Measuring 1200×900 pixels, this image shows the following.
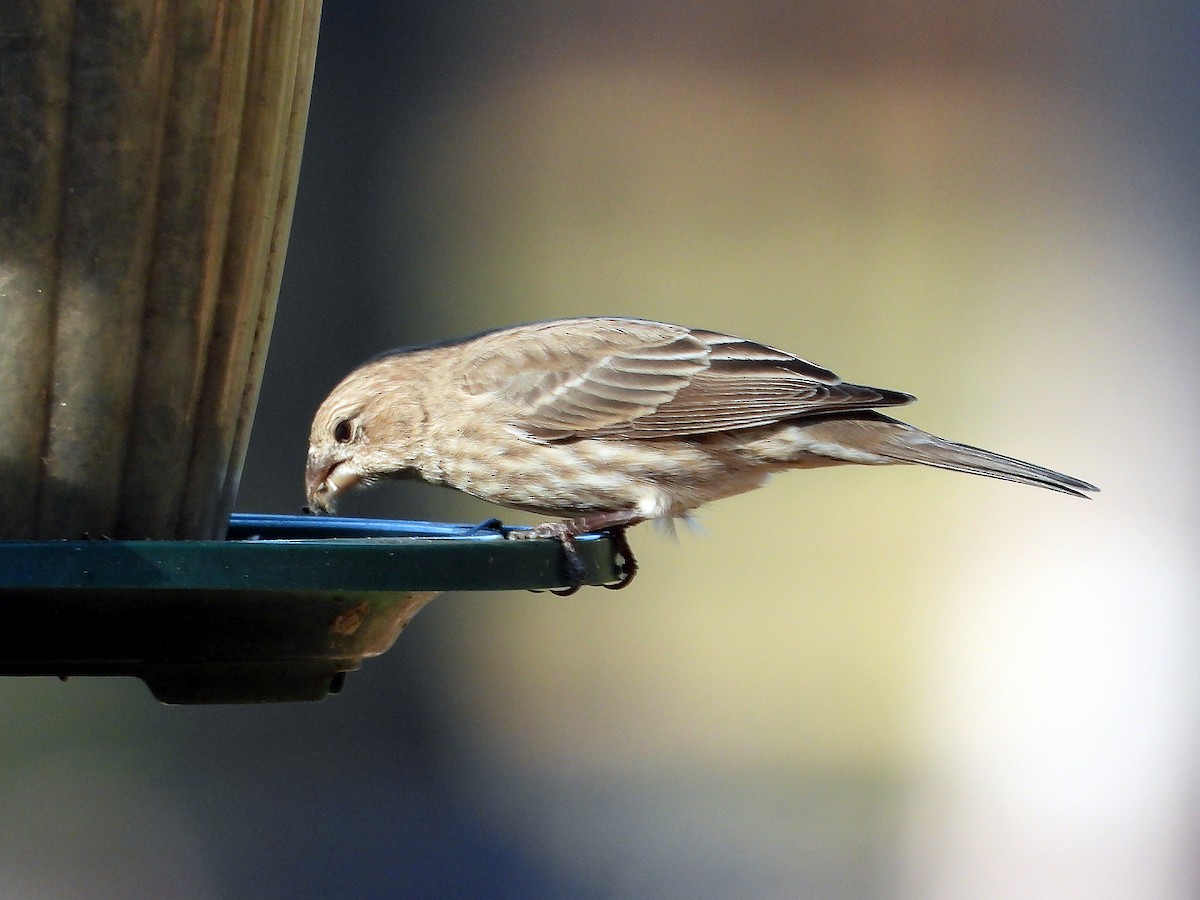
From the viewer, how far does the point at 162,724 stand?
8047 mm

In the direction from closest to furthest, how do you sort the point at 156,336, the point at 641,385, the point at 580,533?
1. the point at 156,336
2. the point at 580,533
3. the point at 641,385

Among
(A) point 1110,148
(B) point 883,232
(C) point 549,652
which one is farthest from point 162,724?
(A) point 1110,148

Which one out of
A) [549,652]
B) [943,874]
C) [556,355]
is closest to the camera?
[556,355]

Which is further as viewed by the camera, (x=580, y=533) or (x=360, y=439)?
(x=360, y=439)

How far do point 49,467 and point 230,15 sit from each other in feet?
3.14

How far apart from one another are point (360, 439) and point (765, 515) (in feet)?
13.4

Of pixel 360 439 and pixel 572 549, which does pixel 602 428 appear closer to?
pixel 360 439

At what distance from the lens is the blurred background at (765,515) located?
791 cm

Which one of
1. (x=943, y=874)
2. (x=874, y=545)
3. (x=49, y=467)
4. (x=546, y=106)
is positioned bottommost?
(x=943, y=874)

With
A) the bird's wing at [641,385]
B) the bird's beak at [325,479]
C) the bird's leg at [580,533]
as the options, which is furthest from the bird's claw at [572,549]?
the bird's beak at [325,479]

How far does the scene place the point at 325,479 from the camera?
201 inches

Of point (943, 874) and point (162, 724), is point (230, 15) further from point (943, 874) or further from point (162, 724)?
point (943, 874)

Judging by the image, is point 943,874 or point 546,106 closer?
point 943,874

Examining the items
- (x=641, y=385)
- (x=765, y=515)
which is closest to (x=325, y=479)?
(x=641, y=385)
